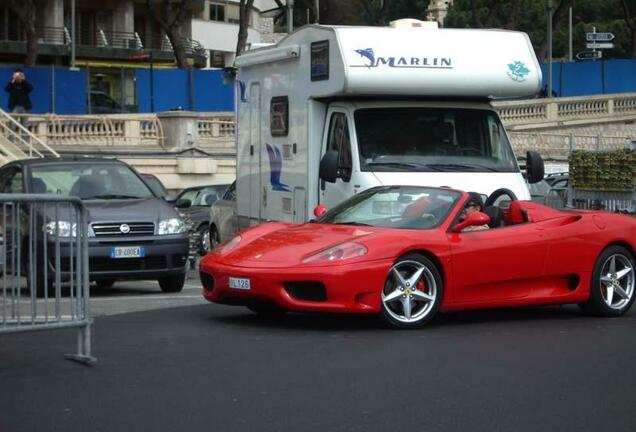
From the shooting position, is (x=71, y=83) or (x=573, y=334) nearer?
(x=573, y=334)

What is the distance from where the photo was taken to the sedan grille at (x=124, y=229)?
1450cm

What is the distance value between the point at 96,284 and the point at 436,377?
8590mm

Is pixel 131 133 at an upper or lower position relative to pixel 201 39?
lower

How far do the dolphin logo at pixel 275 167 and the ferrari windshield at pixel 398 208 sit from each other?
4013mm

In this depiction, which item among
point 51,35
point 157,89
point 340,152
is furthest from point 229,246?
point 51,35

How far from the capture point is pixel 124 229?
14594mm

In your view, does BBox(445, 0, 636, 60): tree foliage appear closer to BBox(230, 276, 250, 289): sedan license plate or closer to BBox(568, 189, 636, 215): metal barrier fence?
BBox(568, 189, 636, 215): metal barrier fence

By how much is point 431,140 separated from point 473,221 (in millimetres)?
3634

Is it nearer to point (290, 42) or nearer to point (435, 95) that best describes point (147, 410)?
point (435, 95)

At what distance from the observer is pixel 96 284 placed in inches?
651

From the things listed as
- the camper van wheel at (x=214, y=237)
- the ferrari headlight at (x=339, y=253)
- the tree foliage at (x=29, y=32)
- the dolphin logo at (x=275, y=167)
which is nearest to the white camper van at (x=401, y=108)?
the dolphin logo at (x=275, y=167)

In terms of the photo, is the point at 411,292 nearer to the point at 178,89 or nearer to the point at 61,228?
the point at 61,228

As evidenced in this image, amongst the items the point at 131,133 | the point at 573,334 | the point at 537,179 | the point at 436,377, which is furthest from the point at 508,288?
the point at 131,133

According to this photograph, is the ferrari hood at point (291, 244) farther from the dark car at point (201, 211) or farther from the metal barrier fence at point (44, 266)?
the dark car at point (201, 211)
